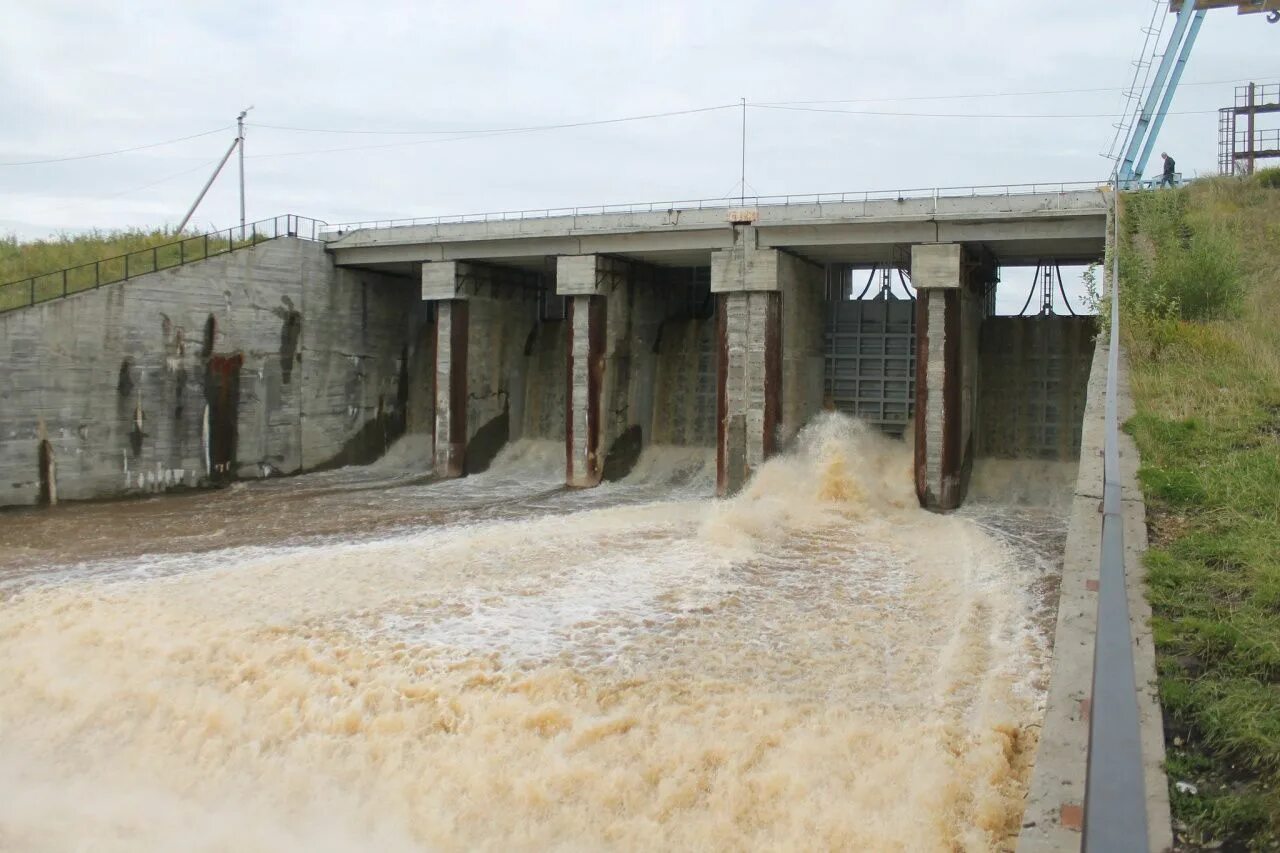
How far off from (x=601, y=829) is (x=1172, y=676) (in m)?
3.81

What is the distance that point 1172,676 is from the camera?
528cm

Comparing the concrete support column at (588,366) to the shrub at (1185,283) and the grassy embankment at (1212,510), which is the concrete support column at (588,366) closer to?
the grassy embankment at (1212,510)

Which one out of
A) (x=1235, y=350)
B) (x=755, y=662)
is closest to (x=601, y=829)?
(x=755, y=662)

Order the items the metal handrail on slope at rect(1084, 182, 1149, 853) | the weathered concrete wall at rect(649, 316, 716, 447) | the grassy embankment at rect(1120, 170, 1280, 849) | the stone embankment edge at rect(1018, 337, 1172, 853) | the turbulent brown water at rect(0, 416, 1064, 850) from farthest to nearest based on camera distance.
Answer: the weathered concrete wall at rect(649, 316, 716, 447)
the turbulent brown water at rect(0, 416, 1064, 850)
the grassy embankment at rect(1120, 170, 1280, 849)
the stone embankment edge at rect(1018, 337, 1172, 853)
the metal handrail on slope at rect(1084, 182, 1149, 853)

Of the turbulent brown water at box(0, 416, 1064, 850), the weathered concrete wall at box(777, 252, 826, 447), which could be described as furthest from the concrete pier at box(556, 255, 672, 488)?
the turbulent brown water at box(0, 416, 1064, 850)

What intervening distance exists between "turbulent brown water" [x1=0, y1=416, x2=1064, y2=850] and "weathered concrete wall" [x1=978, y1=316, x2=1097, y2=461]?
6504 mm

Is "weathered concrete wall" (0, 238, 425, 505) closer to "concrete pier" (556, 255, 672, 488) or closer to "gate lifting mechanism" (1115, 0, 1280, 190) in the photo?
"concrete pier" (556, 255, 672, 488)

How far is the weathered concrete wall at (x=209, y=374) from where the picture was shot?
19547 mm

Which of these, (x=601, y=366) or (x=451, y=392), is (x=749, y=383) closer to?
(x=601, y=366)

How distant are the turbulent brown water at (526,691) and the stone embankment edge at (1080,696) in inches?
54.8

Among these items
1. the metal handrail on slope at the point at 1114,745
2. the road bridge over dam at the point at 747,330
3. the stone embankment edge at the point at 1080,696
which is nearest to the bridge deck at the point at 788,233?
the road bridge over dam at the point at 747,330

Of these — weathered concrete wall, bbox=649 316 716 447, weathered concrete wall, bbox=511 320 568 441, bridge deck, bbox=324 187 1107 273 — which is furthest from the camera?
weathered concrete wall, bbox=511 320 568 441

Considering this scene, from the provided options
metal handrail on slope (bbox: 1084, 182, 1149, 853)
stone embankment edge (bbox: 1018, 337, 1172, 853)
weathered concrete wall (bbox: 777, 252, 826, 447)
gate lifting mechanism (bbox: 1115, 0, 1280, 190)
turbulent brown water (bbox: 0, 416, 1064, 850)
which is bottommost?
turbulent brown water (bbox: 0, 416, 1064, 850)

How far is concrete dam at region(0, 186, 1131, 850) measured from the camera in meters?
7.57
